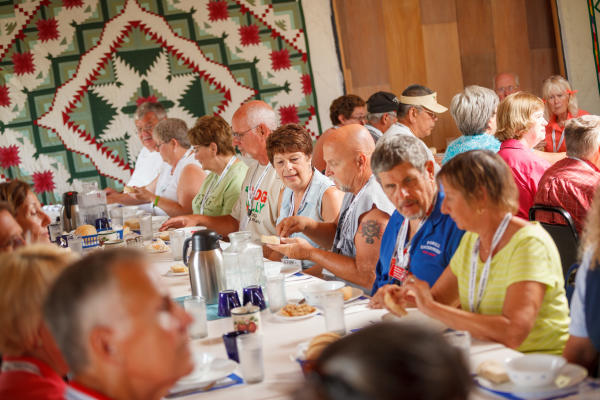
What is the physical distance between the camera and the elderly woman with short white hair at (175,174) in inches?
195

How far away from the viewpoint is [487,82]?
22.6ft

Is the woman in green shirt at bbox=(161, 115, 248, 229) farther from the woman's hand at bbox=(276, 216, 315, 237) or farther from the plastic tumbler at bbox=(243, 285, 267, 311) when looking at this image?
the plastic tumbler at bbox=(243, 285, 267, 311)

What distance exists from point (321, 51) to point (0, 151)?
11.2 ft

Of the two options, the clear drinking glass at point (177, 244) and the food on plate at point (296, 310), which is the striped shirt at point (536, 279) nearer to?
the food on plate at point (296, 310)

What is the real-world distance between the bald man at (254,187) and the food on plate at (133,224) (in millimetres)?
465

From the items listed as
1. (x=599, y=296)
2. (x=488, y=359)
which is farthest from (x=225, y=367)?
(x=599, y=296)

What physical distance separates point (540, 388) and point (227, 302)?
1.17 m

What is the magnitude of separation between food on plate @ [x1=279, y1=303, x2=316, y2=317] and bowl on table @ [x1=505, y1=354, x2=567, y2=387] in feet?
2.61

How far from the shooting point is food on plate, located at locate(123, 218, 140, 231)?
4.60m

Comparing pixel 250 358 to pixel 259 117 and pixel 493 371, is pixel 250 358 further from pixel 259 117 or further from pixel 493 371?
pixel 259 117

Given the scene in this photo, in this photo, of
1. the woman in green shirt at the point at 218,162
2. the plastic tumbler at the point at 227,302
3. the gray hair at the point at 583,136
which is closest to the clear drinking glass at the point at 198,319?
the plastic tumbler at the point at 227,302

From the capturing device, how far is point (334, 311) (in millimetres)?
1801

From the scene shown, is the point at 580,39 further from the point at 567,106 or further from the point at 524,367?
the point at 524,367

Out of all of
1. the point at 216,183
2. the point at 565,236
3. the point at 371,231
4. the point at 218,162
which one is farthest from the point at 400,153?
the point at 216,183
